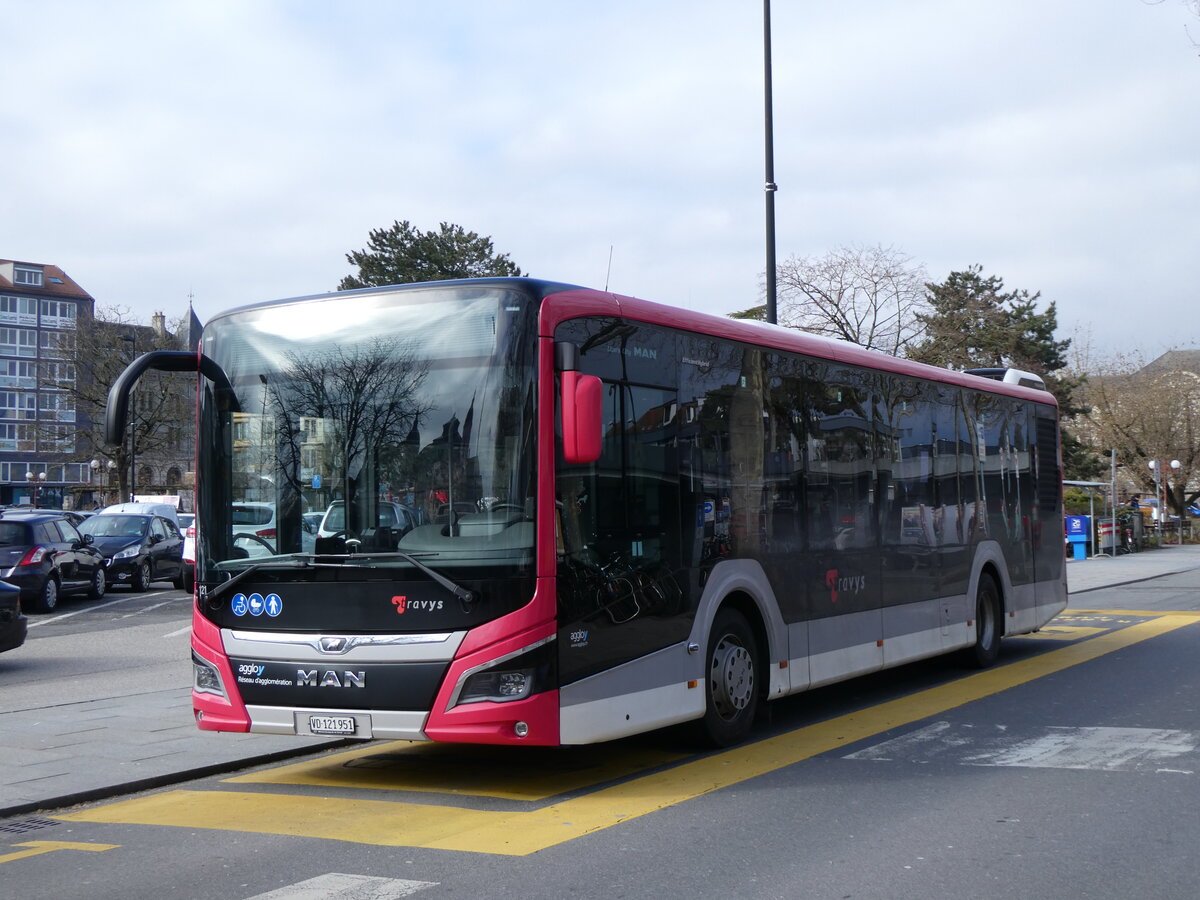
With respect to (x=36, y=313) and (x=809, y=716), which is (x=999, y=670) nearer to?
(x=809, y=716)

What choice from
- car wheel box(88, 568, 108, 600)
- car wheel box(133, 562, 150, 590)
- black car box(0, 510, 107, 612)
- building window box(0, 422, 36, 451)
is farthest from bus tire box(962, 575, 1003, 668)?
building window box(0, 422, 36, 451)

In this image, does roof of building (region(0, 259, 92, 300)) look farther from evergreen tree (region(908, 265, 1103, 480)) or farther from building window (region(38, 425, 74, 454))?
evergreen tree (region(908, 265, 1103, 480))

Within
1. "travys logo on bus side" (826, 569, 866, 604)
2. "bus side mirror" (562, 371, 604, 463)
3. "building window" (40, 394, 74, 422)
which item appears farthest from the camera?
"building window" (40, 394, 74, 422)

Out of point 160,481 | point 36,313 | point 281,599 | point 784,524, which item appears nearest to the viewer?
point 281,599

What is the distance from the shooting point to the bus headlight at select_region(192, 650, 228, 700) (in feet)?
26.1

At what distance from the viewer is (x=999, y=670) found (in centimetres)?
1356

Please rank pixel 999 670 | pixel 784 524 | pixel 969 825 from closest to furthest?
pixel 969 825
pixel 784 524
pixel 999 670

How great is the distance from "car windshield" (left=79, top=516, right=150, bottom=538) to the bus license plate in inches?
858

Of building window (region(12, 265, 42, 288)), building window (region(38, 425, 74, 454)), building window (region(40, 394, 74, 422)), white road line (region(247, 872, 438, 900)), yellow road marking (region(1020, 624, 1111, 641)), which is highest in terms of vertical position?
building window (region(12, 265, 42, 288))

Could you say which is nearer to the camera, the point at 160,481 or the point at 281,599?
the point at 281,599

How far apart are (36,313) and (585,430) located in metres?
111

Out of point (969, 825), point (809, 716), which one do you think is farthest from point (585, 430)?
point (809, 716)

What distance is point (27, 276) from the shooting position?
357 feet

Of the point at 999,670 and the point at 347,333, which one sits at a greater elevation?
the point at 347,333
